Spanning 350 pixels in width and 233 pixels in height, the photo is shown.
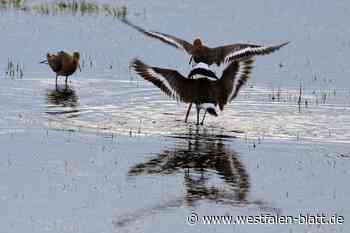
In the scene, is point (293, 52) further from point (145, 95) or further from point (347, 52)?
point (145, 95)

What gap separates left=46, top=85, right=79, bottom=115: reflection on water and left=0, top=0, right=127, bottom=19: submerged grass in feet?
32.0

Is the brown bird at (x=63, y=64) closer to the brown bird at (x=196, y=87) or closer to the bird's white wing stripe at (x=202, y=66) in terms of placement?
the brown bird at (x=196, y=87)

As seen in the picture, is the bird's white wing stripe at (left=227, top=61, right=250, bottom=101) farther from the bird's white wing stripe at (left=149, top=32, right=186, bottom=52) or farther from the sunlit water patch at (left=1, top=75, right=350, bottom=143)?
the bird's white wing stripe at (left=149, top=32, right=186, bottom=52)

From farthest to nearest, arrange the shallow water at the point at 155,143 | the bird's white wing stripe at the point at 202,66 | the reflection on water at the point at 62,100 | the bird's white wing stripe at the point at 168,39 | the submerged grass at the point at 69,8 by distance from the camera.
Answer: the submerged grass at the point at 69,8 < the bird's white wing stripe at the point at 168,39 < the reflection on water at the point at 62,100 < the bird's white wing stripe at the point at 202,66 < the shallow water at the point at 155,143

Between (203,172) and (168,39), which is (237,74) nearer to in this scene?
(168,39)

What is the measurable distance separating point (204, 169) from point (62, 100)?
15.9 feet

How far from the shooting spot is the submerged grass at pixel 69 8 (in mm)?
26734

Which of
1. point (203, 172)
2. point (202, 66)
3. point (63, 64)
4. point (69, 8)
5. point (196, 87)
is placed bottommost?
point (203, 172)

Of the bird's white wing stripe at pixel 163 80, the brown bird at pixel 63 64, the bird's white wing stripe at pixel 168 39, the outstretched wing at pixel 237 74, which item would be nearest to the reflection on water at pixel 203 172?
the bird's white wing stripe at pixel 163 80

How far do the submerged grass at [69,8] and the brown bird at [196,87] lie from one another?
40.5 ft

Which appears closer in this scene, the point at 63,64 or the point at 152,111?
the point at 152,111

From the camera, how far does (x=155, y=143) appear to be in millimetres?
12414

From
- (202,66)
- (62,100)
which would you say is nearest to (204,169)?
(202,66)

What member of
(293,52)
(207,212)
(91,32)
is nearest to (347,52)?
(293,52)
